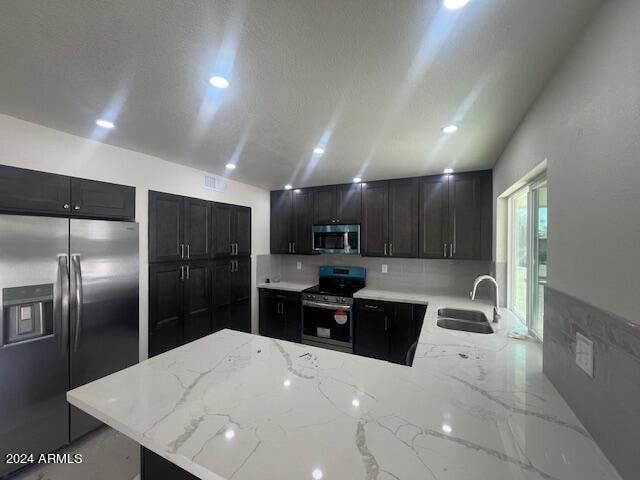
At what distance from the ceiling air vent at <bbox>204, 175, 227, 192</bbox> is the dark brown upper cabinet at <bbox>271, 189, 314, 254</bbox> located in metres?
0.95

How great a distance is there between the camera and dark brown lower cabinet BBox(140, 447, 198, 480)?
1040 millimetres

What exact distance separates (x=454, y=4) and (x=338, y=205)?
2.88 metres

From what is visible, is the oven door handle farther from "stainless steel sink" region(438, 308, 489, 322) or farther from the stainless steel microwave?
"stainless steel sink" region(438, 308, 489, 322)

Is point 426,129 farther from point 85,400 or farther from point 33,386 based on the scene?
point 33,386

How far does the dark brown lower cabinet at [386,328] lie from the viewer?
305 cm

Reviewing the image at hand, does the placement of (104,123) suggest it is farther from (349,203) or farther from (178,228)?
(349,203)

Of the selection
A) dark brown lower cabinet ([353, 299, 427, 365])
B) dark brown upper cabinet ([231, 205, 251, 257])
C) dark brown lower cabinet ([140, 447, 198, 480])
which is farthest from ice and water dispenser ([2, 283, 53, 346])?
dark brown lower cabinet ([353, 299, 427, 365])

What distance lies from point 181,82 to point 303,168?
5.50 feet

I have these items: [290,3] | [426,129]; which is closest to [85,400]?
[290,3]

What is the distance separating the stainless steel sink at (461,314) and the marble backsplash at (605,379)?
152 cm

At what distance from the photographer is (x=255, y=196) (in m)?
3.95

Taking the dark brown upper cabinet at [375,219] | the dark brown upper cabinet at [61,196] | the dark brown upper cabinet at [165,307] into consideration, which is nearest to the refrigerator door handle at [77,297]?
the dark brown upper cabinet at [61,196]

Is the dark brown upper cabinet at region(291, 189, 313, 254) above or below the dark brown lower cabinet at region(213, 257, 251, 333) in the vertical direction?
above

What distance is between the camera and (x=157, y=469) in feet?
3.51
